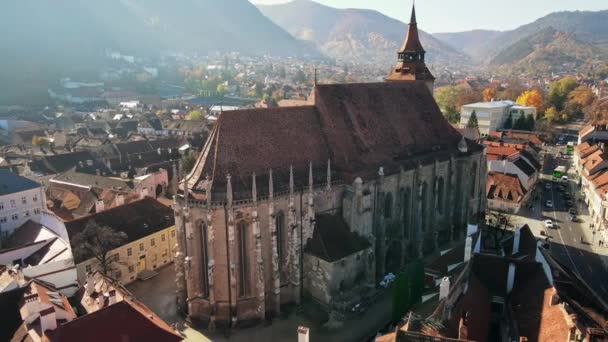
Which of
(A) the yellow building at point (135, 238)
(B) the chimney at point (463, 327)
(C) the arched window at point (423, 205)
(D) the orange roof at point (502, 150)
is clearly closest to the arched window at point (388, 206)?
(C) the arched window at point (423, 205)

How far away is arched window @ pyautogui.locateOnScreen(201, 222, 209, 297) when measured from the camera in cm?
4222

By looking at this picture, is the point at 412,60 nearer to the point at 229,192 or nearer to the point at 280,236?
the point at 280,236

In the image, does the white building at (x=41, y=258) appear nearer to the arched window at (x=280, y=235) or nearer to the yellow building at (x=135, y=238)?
the yellow building at (x=135, y=238)

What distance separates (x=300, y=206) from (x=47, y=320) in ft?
73.1

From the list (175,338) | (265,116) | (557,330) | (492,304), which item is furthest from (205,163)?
(557,330)

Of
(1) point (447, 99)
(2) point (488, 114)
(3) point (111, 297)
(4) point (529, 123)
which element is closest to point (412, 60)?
(3) point (111, 297)

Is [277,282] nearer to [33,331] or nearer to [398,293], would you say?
[398,293]

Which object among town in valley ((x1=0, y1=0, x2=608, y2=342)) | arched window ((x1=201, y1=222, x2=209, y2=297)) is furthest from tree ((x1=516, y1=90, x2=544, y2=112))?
arched window ((x1=201, y1=222, x2=209, y2=297))

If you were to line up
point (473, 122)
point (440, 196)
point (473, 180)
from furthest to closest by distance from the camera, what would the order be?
point (473, 122) < point (473, 180) < point (440, 196)

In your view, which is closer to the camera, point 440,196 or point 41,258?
point 41,258

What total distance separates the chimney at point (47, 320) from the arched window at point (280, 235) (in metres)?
19.2

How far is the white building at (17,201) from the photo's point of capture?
5869 cm

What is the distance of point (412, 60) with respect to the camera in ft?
226

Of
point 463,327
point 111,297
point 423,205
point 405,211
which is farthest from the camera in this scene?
point 423,205
